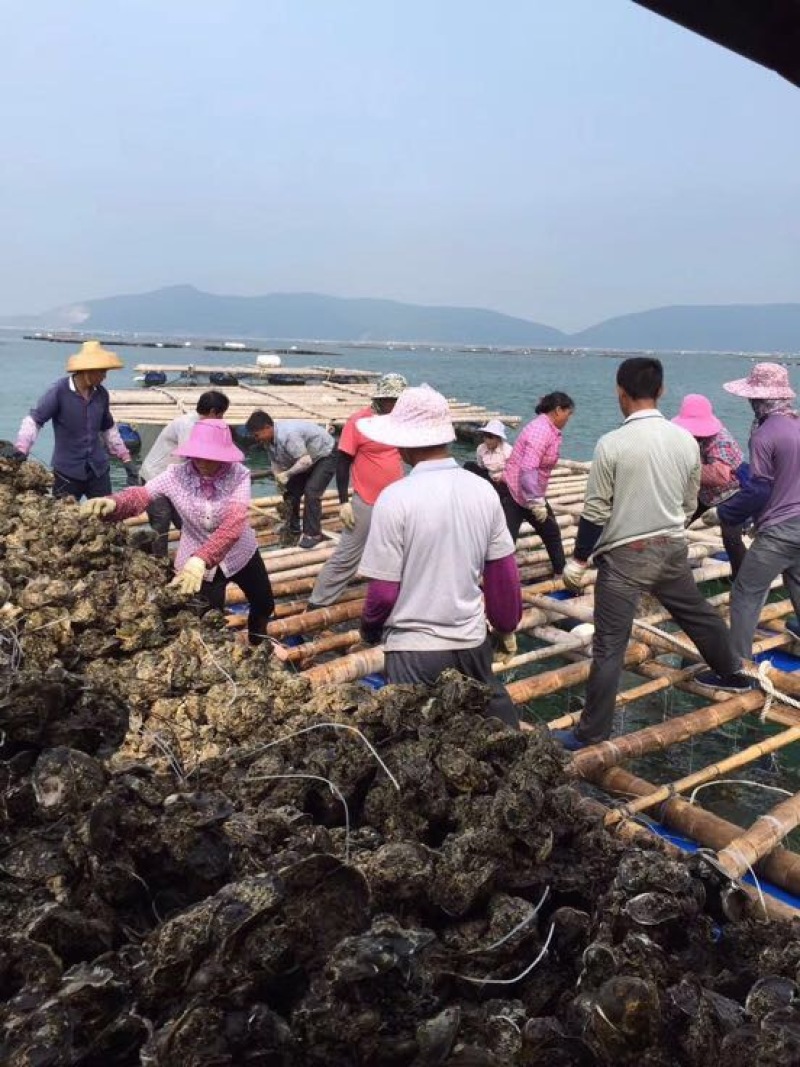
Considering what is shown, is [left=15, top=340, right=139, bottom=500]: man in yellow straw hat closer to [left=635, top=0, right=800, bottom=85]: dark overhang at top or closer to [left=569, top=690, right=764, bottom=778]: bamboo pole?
[left=569, top=690, right=764, bottom=778]: bamboo pole

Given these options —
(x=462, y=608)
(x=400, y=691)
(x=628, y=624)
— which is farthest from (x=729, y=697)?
(x=400, y=691)

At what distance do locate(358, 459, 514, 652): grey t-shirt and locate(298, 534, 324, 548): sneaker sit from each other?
17.0 feet

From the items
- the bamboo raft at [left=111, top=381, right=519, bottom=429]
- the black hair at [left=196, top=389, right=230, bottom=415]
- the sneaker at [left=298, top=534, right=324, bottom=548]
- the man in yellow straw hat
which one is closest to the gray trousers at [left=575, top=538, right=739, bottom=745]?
the black hair at [left=196, top=389, right=230, bottom=415]

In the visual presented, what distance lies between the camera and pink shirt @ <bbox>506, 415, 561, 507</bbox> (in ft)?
23.7

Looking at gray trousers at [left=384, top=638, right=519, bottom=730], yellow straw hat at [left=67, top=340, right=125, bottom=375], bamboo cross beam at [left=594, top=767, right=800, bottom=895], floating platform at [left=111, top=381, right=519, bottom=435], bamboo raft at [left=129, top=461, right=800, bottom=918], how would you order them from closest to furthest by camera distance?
bamboo cross beam at [left=594, top=767, right=800, bottom=895] → bamboo raft at [left=129, top=461, right=800, bottom=918] → gray trousers at [left=384, top=638, right=519, bottom=730] → yellow straw hat at [left=67, top=340, right=125, bottom=375] → floating platform at [left=111, top=381, right=519, bottom=435]

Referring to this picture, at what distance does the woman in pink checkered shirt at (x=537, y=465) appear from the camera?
720 centimetres

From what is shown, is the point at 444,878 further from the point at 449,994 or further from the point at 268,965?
the point at 268,965

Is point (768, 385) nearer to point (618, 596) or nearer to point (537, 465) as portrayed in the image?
point (618, 596)

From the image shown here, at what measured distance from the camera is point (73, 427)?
291 inches

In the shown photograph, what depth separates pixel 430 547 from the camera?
3455mm

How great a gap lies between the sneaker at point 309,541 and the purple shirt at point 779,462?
15.9 feet

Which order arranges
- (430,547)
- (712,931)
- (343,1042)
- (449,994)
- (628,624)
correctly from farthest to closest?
1. (628,624)
2. (430,547)
3. (712,931)
4. (449,994)
5. (343,1042)

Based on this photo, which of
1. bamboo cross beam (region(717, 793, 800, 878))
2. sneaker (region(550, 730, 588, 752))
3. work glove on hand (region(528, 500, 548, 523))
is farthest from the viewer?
work glove on hand (region(528, 500, 548, 523))

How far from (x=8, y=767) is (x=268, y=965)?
1353 mm
